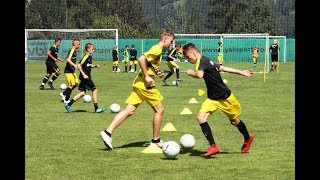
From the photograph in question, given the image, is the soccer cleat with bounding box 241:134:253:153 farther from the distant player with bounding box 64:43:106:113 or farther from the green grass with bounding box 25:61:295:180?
the distant player with bounding box 64:43:106:113

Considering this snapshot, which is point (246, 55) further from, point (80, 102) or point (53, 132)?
point (53, 132)

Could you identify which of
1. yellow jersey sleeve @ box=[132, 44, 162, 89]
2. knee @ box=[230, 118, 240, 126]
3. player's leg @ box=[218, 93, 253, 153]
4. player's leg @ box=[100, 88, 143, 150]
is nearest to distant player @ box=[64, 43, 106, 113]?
player's leg @ box=[100, 88, 143, 150]

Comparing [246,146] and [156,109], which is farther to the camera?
[156,109]

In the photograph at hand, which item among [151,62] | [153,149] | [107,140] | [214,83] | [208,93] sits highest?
[151,62]

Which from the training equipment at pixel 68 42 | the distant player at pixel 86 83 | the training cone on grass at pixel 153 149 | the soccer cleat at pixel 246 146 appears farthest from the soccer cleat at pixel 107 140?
the training equipment at pixel 68 42

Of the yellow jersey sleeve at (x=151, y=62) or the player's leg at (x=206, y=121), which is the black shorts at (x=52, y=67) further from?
the player's leg at (x=206, y=121)

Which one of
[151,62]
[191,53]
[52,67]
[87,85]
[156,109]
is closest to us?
[191,53]

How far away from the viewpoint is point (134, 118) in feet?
59.2

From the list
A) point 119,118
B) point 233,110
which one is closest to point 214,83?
point 233,110

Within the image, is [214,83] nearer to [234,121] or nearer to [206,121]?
[206,121]

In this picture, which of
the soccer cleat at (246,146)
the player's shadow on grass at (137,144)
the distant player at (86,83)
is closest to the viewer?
the soccer cleat at (246,146)

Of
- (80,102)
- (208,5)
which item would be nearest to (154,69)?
(80,102)
